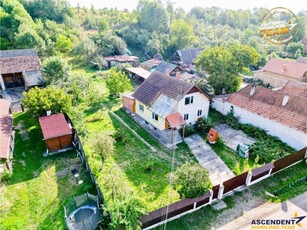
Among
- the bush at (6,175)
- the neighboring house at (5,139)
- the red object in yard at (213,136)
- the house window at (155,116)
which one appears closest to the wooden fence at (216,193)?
the red object in yard at (213,136)

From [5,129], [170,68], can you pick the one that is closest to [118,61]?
[170,68]

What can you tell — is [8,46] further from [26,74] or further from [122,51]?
[122,51]

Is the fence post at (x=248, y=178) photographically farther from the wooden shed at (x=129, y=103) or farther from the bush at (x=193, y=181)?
the wooden shed at (x=129, y=103)

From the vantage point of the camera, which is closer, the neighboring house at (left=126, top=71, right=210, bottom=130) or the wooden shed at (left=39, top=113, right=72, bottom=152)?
the wooden shed at (left=39, top=113, right=72, bottom=152)

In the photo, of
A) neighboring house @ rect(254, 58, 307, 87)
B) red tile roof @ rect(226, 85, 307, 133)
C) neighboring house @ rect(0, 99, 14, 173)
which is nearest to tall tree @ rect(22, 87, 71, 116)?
neighboring house @ rect(0, 99, 14, 173)

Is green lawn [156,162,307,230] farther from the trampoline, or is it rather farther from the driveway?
the driveway

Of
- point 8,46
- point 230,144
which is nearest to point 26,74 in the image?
point 8,46
